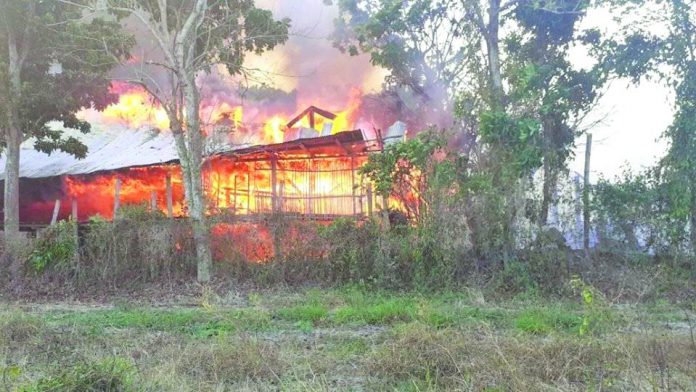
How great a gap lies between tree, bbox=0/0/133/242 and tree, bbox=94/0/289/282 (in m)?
1.20

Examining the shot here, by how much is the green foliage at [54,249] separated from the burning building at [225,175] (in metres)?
2.31

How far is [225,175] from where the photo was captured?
20172 mm

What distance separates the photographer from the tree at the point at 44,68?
625 inches

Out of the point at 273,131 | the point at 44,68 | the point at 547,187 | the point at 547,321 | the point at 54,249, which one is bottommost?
the point at 547,321

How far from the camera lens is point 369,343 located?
782 centimetres

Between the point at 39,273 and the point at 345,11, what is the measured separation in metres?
18.4

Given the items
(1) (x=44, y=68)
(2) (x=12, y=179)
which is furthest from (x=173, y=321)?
(1) (x=44, y=68)

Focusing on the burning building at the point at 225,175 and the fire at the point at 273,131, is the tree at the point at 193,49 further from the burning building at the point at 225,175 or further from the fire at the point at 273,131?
the fire at the point at 273,131

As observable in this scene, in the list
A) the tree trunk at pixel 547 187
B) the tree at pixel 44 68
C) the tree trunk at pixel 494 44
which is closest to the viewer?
the tree trunk at pixel 547 187

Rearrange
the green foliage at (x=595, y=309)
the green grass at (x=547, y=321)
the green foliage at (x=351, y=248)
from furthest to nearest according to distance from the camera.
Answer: the green foliage at (x=351, y=248) < the green grass at (x=547, y=321) < the green foliage at (x=595, y=309)

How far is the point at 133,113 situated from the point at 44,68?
974 centimetres

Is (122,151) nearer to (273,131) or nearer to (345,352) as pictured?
(273,131)

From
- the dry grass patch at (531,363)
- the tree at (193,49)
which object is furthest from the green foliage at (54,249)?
the dry grass patch at (531,363)

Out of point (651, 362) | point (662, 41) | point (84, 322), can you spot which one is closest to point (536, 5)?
point (662, 41)
